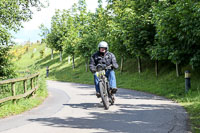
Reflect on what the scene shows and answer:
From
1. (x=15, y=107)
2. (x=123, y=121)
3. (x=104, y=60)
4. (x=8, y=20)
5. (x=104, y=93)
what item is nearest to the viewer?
(x=123, y=121)

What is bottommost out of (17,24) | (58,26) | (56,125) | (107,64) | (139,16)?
(56,125)

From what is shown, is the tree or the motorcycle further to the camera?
the tree

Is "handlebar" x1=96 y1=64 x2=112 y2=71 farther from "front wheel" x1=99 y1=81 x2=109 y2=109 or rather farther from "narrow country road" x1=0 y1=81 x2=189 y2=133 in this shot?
"narrow country road" x1=0 y1=81 x2=189 y2=133

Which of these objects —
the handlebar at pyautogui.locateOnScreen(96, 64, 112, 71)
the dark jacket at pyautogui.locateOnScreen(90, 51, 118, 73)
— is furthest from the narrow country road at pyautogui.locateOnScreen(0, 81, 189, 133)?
the dark jacket at pyautogui.locateOnScreen(90, 51, 118, 73)

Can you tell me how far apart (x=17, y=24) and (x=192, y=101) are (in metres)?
9.76

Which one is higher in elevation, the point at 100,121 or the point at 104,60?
the point at 104,60

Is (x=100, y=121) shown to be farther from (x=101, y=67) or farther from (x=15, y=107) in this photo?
(x=15, y=107)

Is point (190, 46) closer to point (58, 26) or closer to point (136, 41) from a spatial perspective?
point (136, 41)

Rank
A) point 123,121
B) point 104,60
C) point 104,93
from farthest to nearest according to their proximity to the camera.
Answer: point 104,60 < point 104,93 < point 123,121

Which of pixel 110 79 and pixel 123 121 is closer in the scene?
pixel 123 121

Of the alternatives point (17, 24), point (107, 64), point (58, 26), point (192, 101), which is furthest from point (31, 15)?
point (58, 26)

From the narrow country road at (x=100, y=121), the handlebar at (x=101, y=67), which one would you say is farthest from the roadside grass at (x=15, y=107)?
the handlebar at (x=101, y=67)

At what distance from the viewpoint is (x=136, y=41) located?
61.4ft

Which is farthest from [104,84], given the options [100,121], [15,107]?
[15,107]
